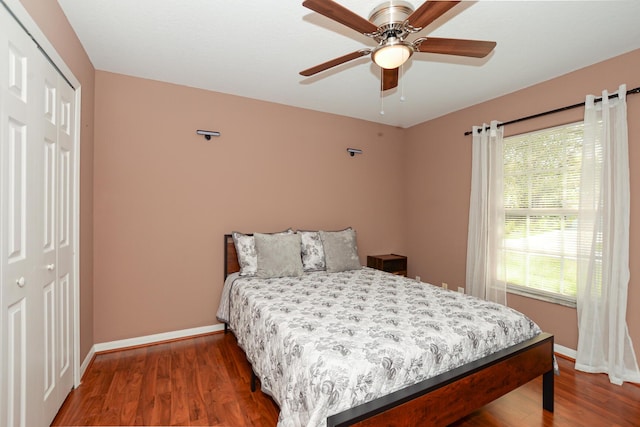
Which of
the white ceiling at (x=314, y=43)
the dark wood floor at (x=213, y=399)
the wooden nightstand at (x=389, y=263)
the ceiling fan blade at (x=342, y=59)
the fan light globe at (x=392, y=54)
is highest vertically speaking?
the white ceiling at (x=314, y=43)

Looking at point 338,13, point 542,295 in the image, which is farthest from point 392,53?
point 542,295

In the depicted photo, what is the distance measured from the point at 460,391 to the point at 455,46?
6.30ft

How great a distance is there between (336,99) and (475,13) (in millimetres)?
1795

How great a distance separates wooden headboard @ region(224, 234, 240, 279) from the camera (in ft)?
11.0

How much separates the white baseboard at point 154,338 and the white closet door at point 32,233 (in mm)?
736

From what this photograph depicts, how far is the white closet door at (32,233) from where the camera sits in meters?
1.36

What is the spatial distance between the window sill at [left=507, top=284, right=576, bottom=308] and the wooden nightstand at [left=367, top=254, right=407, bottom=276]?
4.31 feet

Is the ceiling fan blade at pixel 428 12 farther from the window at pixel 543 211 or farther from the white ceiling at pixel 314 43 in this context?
the window at pixel 543 211

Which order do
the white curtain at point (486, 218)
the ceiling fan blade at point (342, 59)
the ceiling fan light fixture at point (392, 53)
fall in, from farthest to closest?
A: the white curtain at point (486, 218)
the ceiling fan blade at point (342, 59)
the ceiling fan light fixture at point (392, 53)

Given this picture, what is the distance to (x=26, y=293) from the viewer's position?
153 centimetres

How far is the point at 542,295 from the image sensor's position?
3.05 m

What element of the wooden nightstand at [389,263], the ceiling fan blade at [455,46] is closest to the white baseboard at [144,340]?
the wooden nightstand at [389,263]

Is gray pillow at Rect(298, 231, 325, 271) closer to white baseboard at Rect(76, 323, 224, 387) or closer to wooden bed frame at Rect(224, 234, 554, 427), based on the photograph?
white baseboard at Rect(76, 323, 224, 387)

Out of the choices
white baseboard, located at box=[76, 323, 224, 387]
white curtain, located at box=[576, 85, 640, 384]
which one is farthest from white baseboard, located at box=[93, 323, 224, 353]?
white curtain, located at box=[576, 85, 640, 384]
